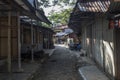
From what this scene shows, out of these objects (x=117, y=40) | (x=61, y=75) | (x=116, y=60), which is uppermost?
(x=117, y=40)

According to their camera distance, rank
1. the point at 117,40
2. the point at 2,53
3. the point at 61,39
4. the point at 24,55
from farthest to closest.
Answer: the point at 61,39 < the point at 24,55 < the point at 2,53 < the point at 117,40

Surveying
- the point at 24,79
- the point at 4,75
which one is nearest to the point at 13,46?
the point at 4,75

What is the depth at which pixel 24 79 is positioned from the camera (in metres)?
11.8

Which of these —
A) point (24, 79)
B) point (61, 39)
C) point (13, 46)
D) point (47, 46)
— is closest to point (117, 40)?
point (24, 79)

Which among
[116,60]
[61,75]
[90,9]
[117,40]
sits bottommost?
[61,75]

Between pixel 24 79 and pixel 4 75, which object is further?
pixel 4 75

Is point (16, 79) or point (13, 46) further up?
point (13, 46)

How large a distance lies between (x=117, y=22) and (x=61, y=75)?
6150 millimetres

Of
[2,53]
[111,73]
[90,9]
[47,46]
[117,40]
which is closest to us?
[117,40]

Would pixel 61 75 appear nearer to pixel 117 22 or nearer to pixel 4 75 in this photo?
pixel 4 75

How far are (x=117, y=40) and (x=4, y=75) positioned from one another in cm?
502

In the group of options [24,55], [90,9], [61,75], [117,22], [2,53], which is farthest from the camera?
[24,55]

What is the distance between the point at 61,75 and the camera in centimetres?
1502

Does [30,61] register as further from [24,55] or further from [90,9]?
[90,9]
